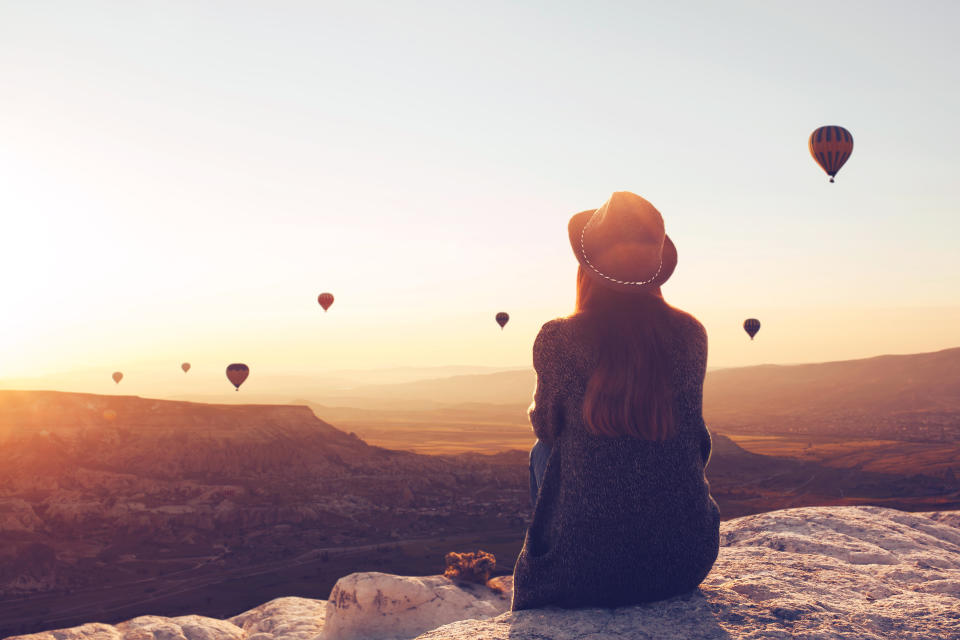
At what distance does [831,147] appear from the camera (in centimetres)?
3353

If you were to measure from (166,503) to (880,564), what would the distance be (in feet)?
141

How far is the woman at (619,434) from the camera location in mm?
3510

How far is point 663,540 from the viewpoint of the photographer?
3613mm

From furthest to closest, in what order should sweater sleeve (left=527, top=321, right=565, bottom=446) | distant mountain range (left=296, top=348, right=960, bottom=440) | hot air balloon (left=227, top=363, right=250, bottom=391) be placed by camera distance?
distant mountain range (left=296, top=348, right=960, bottom=440) → hot air balloon (left=227, top=363, right=250, bottom=391) → sweater sleeve (left=527, top=321, right=565, bottom=446)

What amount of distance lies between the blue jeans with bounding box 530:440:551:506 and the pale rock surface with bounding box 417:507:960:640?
69 cm

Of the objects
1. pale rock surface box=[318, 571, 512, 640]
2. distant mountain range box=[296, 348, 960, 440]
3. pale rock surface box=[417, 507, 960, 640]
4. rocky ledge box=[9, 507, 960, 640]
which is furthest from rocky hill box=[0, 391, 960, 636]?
distant mountain range box=[296, 348, 960, 440]

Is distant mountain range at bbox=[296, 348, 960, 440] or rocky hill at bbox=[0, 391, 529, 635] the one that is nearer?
rocky hill at bbox=[0, 391, 529, 635]

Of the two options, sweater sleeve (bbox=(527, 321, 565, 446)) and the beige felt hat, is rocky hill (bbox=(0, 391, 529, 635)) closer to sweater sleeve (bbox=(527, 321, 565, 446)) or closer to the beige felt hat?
sweater sleeve (bbox=(527, 321, 565, 446))

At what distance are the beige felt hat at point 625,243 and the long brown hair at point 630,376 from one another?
156 millimetres

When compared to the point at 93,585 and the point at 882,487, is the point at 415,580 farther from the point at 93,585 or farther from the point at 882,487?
the point at 882,487

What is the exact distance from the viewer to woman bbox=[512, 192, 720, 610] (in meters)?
3.51

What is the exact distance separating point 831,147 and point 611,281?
35.0 metres

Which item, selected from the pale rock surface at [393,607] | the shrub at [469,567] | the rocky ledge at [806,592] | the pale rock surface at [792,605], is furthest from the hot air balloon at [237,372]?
the pale rock surface at [792,605]

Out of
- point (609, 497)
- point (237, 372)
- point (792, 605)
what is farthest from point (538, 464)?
point (237, 372)
